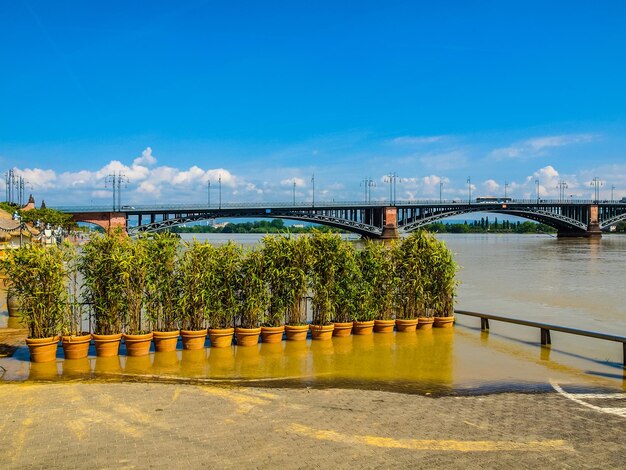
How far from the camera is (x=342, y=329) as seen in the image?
1442cm

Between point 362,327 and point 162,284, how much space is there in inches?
219

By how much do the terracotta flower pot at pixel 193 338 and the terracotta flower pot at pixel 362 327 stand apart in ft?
14.0

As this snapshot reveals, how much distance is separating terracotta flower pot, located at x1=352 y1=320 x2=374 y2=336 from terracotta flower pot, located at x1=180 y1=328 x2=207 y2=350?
4.27 meters

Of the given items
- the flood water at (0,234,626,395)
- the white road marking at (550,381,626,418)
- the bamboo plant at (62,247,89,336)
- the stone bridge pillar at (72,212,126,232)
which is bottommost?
the flood water at (0,234,626,395)

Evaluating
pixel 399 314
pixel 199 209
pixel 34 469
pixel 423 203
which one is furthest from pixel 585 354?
pixel 423 203

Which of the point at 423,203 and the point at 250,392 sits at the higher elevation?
the point at 423,203

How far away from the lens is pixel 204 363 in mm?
11805

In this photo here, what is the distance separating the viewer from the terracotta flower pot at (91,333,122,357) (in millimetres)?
12133

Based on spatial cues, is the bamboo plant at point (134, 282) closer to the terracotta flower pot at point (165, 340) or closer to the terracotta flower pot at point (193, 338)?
the terracotta flower pot at point (165, 340)

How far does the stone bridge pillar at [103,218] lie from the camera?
276 ft

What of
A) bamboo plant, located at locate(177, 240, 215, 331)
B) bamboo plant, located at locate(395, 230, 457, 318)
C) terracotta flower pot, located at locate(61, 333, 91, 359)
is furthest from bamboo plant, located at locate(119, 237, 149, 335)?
bamboo plant, located at locate(395, 230, 457, 318)

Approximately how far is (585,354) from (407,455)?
903 cm

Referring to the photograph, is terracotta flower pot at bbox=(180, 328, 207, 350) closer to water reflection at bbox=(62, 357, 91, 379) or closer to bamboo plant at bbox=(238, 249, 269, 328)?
bamboo plant at bbox=(238, 249, 269, 328)

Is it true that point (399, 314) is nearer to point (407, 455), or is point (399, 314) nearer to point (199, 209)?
point (407, 455)
